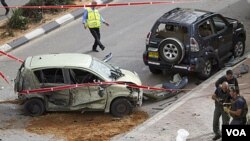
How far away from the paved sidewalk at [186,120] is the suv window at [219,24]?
2086mm

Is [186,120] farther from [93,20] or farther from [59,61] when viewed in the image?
[93,20]

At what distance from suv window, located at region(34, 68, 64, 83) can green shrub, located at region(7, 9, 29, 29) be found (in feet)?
20.6

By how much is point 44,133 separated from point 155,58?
3987 mm

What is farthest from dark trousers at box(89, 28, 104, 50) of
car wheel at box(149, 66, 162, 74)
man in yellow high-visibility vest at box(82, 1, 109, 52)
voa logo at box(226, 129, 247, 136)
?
voa logo at box(226, 129, 247, 136)

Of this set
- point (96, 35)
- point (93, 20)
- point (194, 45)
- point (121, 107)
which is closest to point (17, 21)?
point (93, 20)

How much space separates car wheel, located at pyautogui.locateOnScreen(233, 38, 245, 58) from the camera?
16.7 m

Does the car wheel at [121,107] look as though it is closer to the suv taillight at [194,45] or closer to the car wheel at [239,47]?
the suv taillight at [194,45]

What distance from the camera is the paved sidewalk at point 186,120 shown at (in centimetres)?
1222

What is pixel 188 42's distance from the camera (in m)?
15.0

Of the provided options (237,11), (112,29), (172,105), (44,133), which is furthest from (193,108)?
Answer: (237,11)

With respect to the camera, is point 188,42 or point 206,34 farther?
point 206,34

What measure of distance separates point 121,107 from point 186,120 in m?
1.64

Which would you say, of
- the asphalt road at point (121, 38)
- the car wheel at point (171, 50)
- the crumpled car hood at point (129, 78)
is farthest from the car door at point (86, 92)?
the car wheel at point (171, 50)

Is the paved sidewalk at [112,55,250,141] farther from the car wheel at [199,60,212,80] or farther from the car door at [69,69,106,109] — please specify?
the car door at [69,69,106,109]
